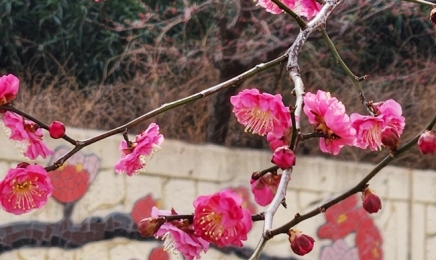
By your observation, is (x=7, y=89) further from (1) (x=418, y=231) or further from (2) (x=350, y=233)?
(1) (x=418, y=231)

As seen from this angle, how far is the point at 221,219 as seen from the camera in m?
0.81

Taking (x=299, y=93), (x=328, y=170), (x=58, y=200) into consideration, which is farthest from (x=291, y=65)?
(x=328, y=170)

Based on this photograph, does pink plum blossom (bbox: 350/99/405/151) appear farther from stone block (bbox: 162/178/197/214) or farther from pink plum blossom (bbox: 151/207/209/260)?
A: stone block (bbox: 162/178/197/214)

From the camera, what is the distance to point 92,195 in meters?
2.86

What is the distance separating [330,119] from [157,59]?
8.41 ft

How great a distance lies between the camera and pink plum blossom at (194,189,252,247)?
80 centimetres

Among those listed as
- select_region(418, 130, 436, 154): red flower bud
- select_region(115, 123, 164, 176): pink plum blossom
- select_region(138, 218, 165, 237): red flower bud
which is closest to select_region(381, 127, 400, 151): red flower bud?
select_region(418, 130, 436, 154): red flower bud

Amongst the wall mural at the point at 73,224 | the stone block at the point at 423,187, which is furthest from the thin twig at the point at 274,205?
the stone block at the point at 423,187

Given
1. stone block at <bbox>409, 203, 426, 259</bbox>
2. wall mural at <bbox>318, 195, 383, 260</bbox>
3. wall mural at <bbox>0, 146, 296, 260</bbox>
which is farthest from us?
stone block at <bbox>409, 203, 426, 259</bbox>

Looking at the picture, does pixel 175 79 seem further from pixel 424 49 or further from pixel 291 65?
pixel 291 65

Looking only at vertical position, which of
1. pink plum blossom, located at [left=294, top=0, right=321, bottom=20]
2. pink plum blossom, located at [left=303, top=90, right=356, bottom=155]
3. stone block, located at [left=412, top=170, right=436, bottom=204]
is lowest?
pink plum blossom, located at [left=303, top=90, right=356, bottom=155]

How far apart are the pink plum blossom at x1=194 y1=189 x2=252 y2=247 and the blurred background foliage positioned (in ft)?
7.56

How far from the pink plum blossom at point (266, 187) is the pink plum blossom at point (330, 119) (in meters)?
0.07

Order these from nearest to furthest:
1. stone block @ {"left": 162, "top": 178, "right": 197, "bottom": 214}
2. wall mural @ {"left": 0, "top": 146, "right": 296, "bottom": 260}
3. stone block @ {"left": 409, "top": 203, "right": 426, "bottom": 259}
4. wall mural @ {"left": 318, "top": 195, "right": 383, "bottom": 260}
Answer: wall mural @ {"left": 0, "top": 146, "right": 296, "bottom": 260} → stone block @ {"left": 162, "top": 178, "right": 197, "bottom": 214} → wall mural @ {"left": 318, "top": 195, "right": 383, "bottom": 260} → stone block @ {"left": 409, "top": 203, "right": 426, "bottom": 259}
